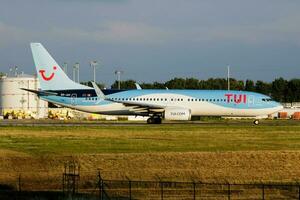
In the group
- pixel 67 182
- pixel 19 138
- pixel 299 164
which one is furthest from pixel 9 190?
pixel 19 138

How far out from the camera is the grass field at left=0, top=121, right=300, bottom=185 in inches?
1619

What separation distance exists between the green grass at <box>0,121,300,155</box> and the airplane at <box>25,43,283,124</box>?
13669 millimetres

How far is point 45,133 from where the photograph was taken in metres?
62.7

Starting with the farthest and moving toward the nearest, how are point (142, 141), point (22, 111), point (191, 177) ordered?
point (22, 111) → point (142, 141) → point (191, 177)

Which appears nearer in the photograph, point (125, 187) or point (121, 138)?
point (125, 187)

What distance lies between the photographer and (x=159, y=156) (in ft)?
148

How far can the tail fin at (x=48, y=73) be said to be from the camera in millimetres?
83625

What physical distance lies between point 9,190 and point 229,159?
51.0ft

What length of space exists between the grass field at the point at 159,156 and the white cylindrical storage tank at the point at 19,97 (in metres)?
71.9

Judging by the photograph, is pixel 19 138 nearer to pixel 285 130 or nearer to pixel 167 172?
pixel 167 172

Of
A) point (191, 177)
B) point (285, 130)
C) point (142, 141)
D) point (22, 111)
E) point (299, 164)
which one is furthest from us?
point (22, 111)

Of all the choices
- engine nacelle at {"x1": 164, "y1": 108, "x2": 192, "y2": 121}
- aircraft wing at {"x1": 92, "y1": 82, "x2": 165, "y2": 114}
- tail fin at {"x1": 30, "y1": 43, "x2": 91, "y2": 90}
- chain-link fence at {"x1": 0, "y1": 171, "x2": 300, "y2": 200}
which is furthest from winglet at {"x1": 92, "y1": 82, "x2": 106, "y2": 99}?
chain-link fence at {"x1": 0, "y1": 171, "x2": 300, "y2": 200}

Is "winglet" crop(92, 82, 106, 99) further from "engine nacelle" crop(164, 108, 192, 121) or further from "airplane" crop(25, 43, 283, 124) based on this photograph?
"engine nacelle" crop(164, 108, 192, 121)

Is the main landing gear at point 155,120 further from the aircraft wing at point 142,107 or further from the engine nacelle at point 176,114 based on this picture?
the engine nacelle at point 176,114
